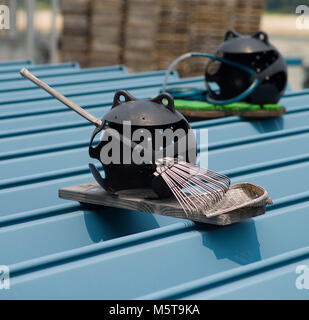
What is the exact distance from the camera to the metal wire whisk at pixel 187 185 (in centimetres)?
255

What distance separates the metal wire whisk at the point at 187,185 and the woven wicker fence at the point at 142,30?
7620 millimetres

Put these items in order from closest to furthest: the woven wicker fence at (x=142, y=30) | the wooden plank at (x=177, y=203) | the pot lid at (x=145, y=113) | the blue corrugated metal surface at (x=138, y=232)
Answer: the blue corrugated metal surface at (x=138, y=232) → the wooden plank at (x=177, y=203) → the pot lid at (x=145, y=113) → the woven wicker fence at (x=142, y=30)

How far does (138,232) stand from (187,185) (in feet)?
1.02

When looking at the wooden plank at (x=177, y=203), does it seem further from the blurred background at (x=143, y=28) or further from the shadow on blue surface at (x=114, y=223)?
the blurred background at (x=143, y=28)

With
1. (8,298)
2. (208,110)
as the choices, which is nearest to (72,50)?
(208,110)

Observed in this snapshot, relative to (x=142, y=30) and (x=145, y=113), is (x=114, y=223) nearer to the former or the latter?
(x=145, y=113)

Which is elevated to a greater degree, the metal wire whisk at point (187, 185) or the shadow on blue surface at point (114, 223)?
the metal wire whisk at point (187, 185)

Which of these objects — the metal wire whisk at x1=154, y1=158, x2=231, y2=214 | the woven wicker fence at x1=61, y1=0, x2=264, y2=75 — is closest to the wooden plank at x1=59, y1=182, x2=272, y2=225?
the metal wire whisk at x1=154, y1=158, x2=231, y2=214

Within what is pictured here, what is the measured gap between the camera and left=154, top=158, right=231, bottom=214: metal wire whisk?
100 inches

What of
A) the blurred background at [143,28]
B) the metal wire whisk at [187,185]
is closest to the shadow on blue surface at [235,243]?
the metal wire whisk at [187,185]

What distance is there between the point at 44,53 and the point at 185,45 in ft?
12.2

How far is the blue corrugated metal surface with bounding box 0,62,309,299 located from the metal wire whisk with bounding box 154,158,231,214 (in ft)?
Answer: 0.37

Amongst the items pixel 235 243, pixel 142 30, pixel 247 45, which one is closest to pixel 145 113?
pixel 235 243

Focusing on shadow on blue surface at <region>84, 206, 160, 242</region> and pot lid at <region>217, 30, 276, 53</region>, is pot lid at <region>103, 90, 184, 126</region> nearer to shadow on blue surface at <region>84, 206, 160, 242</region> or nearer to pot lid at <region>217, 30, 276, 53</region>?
shadow on blue surface at <region>84, 206, 160, 242</region>
